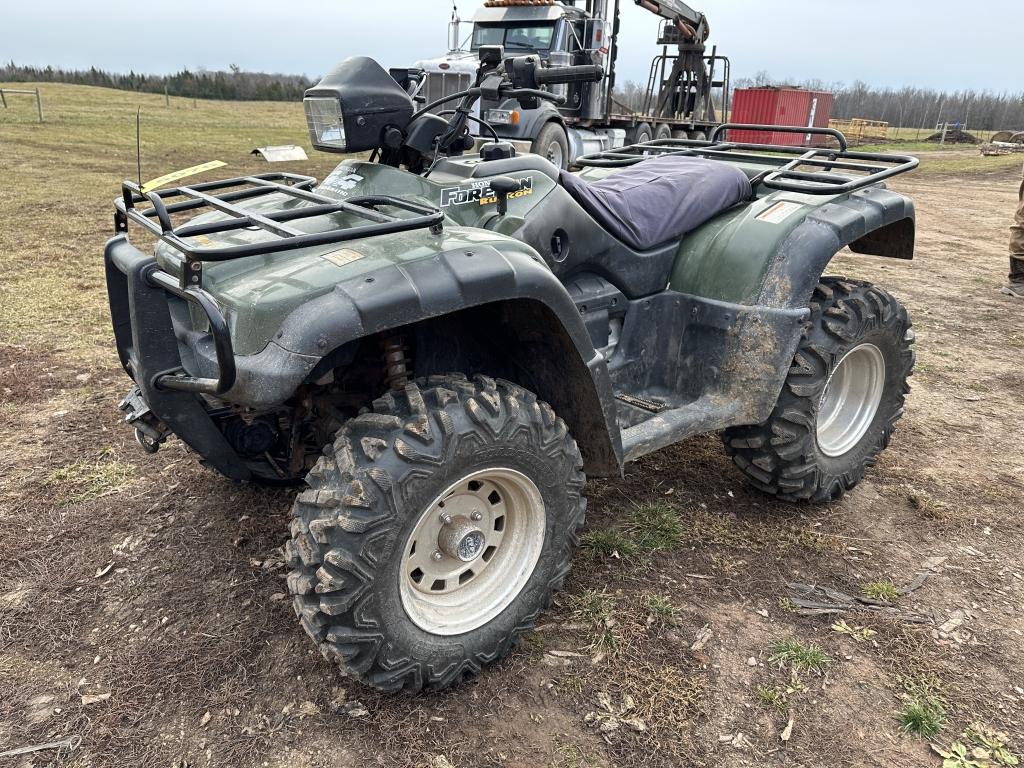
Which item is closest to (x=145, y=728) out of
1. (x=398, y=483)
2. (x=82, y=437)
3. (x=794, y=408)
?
(x=398, y=483)

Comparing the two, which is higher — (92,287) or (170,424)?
(170,424)

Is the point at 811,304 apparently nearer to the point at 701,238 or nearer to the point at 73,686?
the point at 701,238

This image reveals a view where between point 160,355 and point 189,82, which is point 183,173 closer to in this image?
point 160,355

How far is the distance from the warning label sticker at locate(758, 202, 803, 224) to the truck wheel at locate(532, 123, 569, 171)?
927 cm

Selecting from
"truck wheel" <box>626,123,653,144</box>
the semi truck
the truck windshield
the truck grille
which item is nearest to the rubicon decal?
the semi truck

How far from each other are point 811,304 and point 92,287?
6.06 metres

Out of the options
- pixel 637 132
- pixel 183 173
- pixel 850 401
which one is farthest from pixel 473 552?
pixel 637 132

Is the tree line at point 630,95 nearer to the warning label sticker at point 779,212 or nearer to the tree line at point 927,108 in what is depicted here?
the tree line at point 927,108

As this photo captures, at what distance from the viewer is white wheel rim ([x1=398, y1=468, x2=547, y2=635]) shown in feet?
8.54

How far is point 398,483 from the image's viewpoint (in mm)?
2311

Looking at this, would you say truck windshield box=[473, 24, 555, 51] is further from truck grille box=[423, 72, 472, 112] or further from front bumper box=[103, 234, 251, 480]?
front bumper box=[103, 234, 251, 480]

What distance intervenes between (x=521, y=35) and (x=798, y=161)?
11.0m

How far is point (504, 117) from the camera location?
11922 millimetres

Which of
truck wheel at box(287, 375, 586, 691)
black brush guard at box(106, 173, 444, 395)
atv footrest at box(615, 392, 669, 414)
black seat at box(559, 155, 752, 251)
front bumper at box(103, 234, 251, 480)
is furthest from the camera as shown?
atv footrest at box(615, 392, 669, 414)
